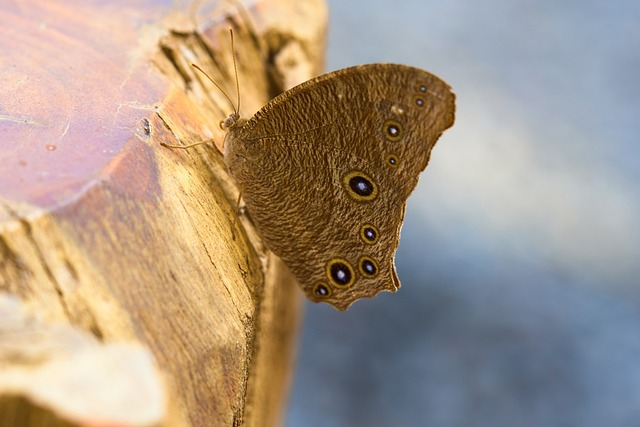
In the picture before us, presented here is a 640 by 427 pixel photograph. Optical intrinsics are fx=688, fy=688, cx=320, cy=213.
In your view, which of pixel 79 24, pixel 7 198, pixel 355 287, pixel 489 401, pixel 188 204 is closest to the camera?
pixel 7 198

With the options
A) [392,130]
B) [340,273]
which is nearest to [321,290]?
[340,273]

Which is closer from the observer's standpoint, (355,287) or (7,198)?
(7,198)

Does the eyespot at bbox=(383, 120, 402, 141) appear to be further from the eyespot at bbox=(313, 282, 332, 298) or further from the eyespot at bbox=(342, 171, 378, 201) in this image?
the eyespot at bbox=(313, 282, 332, 298)

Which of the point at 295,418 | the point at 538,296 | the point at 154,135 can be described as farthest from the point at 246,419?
the point at 538,296

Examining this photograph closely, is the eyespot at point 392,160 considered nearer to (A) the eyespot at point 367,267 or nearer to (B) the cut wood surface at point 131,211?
(A) the eyespot at point 367,267

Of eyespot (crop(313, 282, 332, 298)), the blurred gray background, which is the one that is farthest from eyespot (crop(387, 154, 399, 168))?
the blurred gray background

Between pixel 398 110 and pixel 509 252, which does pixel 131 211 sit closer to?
pixel 398 110

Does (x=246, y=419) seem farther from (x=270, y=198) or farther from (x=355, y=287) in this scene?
(x=270, y=198)

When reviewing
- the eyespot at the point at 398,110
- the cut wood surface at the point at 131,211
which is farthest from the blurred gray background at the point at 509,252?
the eyespot at the point at 398,110
